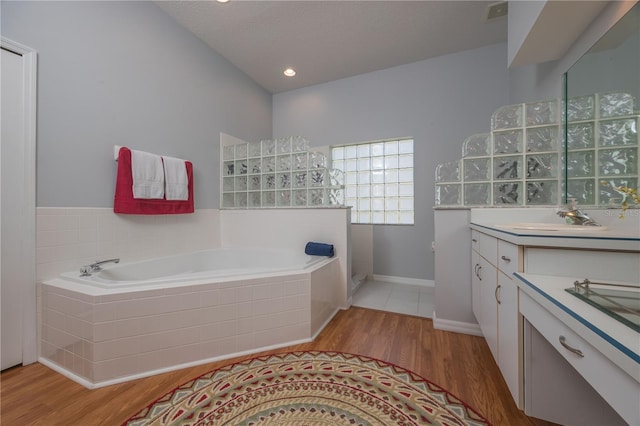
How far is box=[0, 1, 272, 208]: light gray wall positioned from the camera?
155cm

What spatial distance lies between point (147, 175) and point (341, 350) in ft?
6.75

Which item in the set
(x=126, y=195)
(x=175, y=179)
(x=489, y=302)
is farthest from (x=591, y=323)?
(x=175, y=179)

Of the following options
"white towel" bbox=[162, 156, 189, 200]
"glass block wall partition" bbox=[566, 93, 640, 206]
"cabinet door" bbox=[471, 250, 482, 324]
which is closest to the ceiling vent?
"glass block wall partition" bbox=[566, 93, 640, 206]

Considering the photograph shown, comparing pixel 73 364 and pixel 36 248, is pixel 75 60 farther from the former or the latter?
pixel 73 364

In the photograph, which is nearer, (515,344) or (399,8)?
(515,344)

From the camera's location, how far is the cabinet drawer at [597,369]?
44cm

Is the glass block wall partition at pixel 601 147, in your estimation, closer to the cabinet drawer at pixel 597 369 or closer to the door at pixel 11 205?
the cabinet drawer at pixel 597 369

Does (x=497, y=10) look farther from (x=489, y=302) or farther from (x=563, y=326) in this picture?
(x=563, y=326)

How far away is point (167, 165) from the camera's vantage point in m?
2.18

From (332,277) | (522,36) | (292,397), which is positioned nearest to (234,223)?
(332,277)

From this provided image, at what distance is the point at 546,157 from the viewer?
1594mm

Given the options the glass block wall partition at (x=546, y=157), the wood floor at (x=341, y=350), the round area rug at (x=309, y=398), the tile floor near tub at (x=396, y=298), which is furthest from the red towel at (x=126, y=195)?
the glass block wall partition at (x=546, y=157)

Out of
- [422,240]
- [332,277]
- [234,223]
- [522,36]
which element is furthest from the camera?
[422,240]

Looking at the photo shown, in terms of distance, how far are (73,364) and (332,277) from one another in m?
1.71
